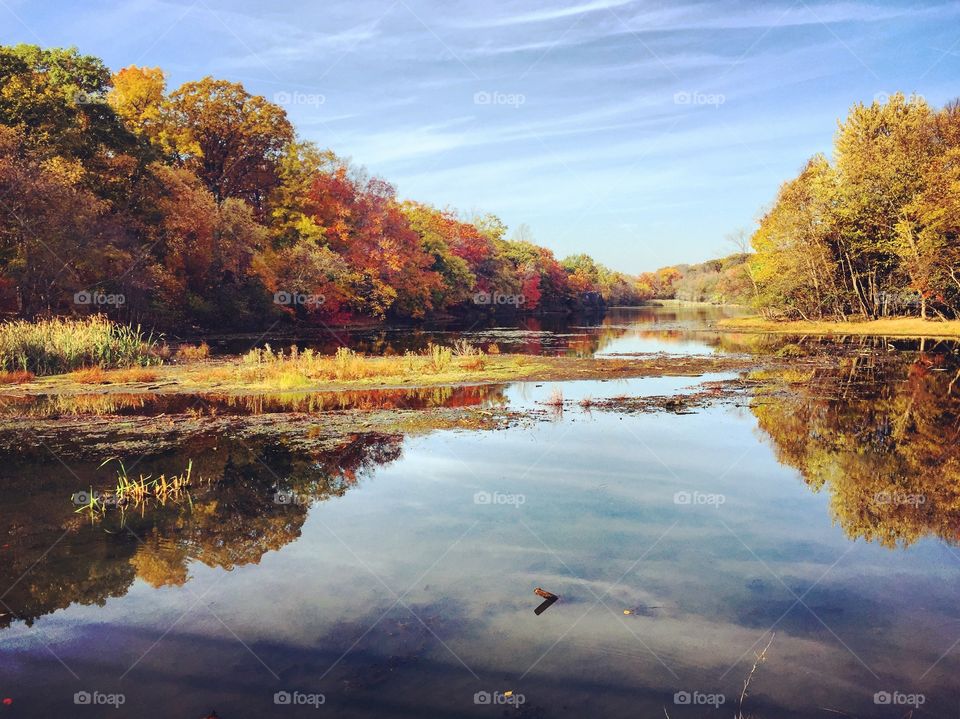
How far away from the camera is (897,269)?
192 feet

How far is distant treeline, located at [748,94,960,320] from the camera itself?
5000cm
